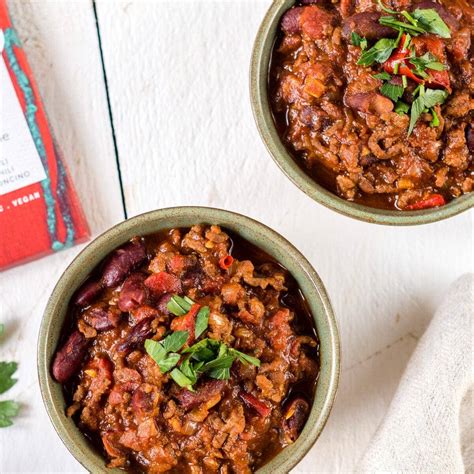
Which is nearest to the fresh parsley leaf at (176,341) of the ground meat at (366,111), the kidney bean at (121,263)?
the kidney bean at (121,263)

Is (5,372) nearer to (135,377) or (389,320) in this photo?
(135,377)

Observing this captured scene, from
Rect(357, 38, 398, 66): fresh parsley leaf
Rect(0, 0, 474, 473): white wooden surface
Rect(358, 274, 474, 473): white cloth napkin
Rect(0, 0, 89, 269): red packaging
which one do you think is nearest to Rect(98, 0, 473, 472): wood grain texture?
Rect(0, 0, 474, 473): white wooden surface

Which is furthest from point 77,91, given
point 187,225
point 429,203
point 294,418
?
point 294,418

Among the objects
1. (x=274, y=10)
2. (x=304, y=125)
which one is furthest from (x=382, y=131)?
(x=274, y=10)

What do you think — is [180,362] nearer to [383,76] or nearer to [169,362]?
[169,362]

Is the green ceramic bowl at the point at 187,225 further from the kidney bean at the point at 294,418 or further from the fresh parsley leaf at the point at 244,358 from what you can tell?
the fresh parsley leaf at the point at 244,358

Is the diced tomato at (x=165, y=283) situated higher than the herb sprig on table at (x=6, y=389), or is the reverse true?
the diced tomato at (x=165, y=283)
